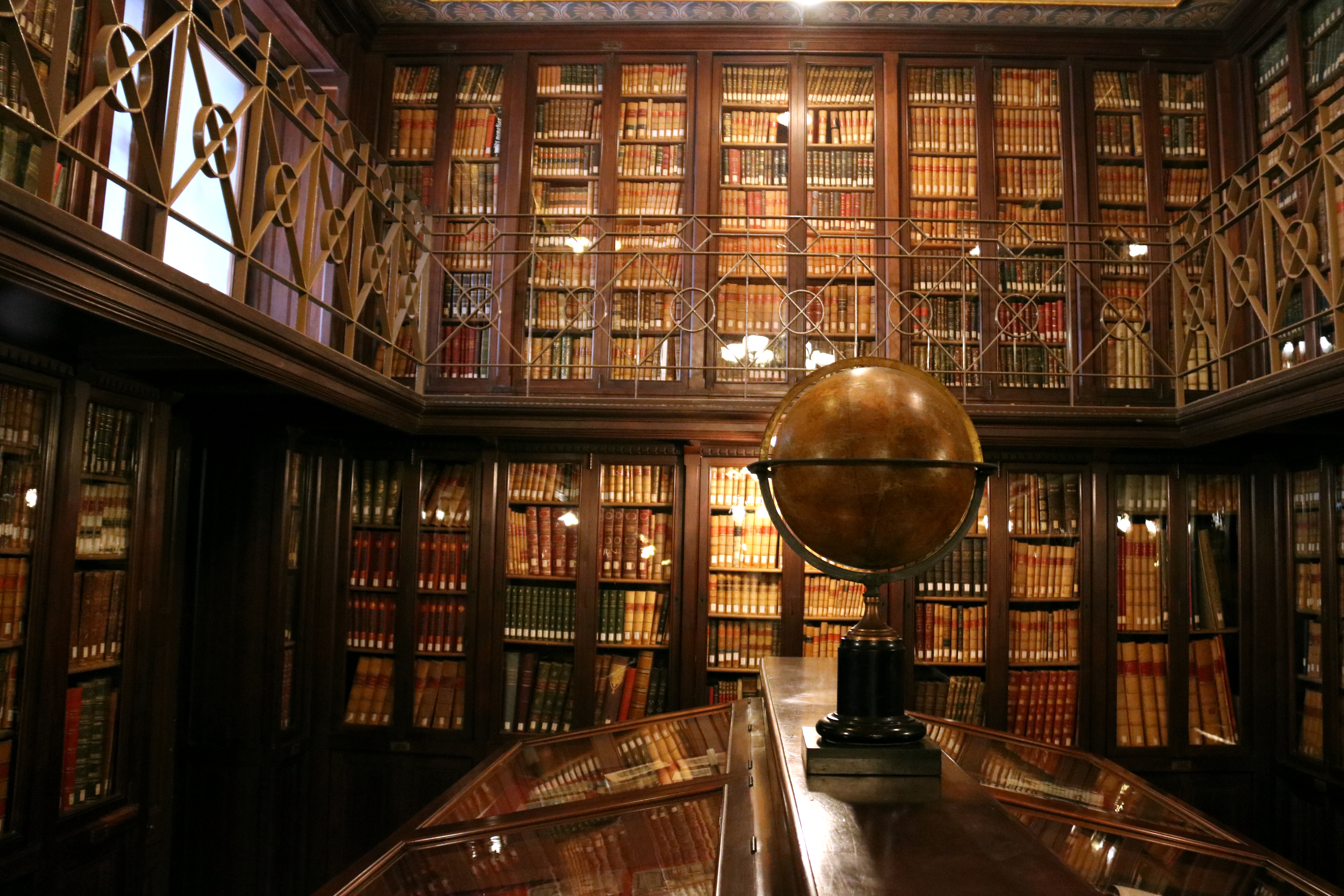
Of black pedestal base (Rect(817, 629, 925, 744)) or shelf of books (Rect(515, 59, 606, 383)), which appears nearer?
black pedestal base (Rect(817, 629, 925, 744))

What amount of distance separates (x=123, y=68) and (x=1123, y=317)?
502cm

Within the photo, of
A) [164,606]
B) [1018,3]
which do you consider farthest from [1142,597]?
[164,606]

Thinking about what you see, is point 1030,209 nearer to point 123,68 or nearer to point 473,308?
point 473,308

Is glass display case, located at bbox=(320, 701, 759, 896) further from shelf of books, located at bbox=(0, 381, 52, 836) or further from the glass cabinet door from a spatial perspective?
the glass cabinet door

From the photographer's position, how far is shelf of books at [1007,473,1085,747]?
16.4 ft

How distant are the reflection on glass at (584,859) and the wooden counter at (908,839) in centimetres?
15

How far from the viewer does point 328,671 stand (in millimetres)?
5059

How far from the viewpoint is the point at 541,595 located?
513cm

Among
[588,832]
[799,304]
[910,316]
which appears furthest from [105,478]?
[910,316]

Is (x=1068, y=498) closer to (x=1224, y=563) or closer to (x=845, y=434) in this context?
(x=1224, y=563)

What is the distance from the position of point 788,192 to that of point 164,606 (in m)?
3.98

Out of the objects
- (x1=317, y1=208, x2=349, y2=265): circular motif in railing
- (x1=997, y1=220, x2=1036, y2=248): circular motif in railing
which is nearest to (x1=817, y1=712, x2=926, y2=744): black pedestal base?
(x1=317, y1=208, x2=349, y2=265): circular motif in railing

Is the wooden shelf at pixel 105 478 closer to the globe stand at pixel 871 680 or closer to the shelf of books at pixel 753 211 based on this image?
the globe stand at pixel 871 680

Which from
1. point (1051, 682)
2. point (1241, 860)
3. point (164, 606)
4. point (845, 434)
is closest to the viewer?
point (845, 434)
